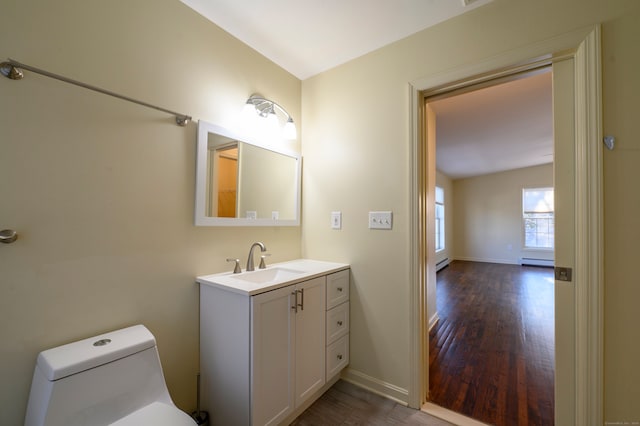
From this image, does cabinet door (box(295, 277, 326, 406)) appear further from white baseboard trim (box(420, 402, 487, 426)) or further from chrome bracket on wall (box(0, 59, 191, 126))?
chrome bracket on wall (box(0, 59, 191, 126))

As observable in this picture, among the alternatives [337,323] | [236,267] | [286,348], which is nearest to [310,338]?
[286,348]

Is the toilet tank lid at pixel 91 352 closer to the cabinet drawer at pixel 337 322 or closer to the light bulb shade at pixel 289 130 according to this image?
the cabinet drawer at pixel 337 322

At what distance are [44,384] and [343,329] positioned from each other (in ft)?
5.02

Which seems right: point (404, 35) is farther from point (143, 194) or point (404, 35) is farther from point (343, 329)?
point (343, 329)

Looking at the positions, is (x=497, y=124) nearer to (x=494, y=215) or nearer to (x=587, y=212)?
(x=587, y=212)

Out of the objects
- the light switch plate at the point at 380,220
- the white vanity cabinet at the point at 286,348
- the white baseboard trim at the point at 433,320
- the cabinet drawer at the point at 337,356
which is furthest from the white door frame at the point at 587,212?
the white baseboard trim at the point at 433,320

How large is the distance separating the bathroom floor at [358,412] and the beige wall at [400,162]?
11cm

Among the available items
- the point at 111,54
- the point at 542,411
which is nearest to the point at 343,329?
the point at 542,411

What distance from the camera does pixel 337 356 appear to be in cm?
182

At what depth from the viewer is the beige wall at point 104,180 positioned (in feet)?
3.22

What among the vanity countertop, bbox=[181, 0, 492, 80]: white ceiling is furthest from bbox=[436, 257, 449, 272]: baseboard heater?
bbox=[181, 0, 492, 80]: white ceiling

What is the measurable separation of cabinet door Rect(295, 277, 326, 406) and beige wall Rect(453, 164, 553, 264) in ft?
24.5

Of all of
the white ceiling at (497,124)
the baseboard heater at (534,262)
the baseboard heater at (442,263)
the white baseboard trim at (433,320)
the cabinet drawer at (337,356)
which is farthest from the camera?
the baseboard heater at (534,262)

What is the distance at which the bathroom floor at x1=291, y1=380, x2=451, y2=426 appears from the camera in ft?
5.03
